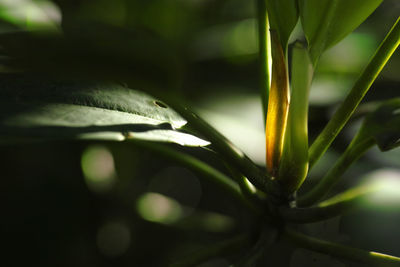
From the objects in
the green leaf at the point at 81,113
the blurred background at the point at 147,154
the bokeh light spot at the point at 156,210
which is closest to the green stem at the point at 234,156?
the green leaf at the point at 81,113

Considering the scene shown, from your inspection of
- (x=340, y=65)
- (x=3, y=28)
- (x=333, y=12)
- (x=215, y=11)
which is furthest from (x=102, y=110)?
(x=215, y=11)

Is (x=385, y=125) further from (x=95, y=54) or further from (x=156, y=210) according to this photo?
(x=156, y=210)

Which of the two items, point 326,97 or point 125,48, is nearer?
point 125,48

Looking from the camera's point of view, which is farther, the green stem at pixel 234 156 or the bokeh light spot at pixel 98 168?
the bokeh light spot at pixel 98 168

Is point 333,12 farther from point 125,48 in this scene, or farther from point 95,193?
point 95,193

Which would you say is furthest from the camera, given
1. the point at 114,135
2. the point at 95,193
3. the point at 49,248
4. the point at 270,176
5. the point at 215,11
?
the point at 215,11

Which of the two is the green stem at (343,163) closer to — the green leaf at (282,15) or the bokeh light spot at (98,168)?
the green leaf at (282,15)
